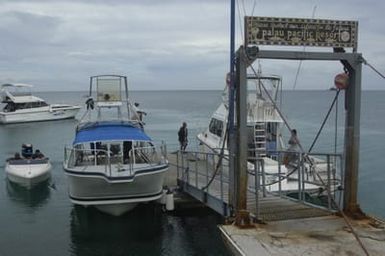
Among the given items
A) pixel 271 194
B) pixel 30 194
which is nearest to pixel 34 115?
pixel 30 194

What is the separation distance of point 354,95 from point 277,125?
10.7 meters

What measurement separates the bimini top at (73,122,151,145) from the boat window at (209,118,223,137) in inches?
168

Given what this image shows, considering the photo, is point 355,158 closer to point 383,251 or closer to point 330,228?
point 330,228

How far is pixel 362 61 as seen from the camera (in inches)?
409

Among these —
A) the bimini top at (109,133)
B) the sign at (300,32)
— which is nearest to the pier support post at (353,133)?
the sign at (300,32)

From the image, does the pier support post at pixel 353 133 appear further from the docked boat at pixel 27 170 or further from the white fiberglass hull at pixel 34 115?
the white fiberglass hull at pixel 34 115

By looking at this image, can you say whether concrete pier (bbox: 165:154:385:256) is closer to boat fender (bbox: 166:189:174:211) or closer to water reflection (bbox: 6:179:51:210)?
boat fender (bbox: 166:189:174:211)

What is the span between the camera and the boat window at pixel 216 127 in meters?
22.5

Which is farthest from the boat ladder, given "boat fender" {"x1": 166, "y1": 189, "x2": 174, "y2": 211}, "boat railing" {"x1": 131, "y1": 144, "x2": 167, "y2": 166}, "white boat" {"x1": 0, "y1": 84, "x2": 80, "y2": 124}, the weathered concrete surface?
"white boat" {"x1": 0, "y1": 84, "x2": 80, "y2": 124}

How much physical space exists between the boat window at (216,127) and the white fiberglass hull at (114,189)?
663 centimetres

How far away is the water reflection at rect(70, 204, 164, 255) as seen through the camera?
1463cm

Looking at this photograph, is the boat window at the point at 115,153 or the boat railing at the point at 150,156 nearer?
the boat railing at the point at 150,156

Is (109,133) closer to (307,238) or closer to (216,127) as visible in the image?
(216,127)

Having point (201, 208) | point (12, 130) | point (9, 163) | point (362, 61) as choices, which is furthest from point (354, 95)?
point (12, 130)
